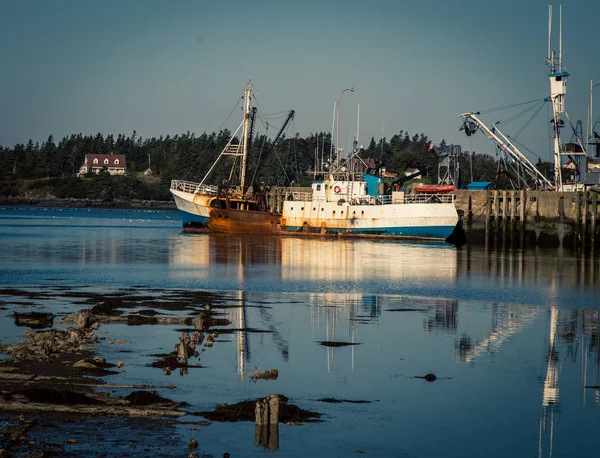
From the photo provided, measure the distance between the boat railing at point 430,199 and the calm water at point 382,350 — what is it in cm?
2542

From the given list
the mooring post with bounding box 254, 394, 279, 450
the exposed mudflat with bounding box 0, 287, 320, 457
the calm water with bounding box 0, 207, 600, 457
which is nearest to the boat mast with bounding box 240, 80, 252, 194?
the calm water with bounding box 0, 207, 600, 457

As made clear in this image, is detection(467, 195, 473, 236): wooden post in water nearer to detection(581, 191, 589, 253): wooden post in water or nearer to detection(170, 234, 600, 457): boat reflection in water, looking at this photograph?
detection(581, 191, 589, 253): wooden post in water

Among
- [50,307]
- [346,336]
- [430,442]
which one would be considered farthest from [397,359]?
[50,307]

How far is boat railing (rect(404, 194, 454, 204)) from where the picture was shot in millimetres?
72500

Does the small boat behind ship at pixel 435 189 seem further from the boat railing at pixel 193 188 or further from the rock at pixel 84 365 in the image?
the rock at pixel 84 365

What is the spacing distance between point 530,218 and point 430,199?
29.2ft

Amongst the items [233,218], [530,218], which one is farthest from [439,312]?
[233,218]

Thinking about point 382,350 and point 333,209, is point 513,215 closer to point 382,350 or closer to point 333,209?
point 333,209

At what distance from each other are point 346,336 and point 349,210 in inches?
2150

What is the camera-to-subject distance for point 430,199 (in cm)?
7319

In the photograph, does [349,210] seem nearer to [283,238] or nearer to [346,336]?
[283,238]

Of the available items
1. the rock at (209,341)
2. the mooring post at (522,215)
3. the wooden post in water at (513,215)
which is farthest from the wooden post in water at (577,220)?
the rock at (209,341)

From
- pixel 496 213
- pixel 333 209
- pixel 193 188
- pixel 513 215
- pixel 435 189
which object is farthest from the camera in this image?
pixel 193 188

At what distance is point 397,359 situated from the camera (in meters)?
20.2
